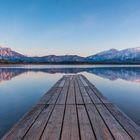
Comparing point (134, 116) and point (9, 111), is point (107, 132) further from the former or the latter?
point (9, 111)

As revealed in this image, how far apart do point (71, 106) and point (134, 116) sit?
2.18m

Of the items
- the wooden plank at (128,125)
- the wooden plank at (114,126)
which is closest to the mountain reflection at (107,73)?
the wooden plank at (128,125)

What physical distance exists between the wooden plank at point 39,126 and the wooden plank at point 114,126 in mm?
1308

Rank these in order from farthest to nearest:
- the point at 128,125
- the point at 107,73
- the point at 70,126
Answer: the point at 107,73
the point at 128,125
the point at 70,126

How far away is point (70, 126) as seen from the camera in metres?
4.29

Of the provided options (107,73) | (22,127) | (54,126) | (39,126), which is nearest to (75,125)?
(54,126)

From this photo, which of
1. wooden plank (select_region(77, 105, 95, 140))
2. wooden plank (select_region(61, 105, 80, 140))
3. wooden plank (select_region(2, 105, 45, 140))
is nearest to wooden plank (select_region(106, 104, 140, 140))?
wooden plank (select_region(77, 105, 95, 140))

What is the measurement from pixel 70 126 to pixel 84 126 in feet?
0.91

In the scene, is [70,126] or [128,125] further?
[128,125]

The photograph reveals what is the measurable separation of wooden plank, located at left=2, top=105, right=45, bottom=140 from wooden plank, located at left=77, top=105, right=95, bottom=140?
1035 mm

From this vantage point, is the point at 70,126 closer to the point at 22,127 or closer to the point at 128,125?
the point at 22,127

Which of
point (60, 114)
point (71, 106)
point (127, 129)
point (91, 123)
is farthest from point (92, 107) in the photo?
point (127, 129)

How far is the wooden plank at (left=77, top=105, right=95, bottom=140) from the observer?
3736mm

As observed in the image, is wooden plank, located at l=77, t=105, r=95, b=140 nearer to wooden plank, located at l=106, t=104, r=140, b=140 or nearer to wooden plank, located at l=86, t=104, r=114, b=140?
wooden plank, located at l=86, t=104, r=114, b=140
